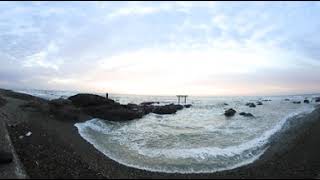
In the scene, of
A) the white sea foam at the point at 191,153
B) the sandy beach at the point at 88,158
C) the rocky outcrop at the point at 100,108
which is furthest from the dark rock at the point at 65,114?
the white sea foam at the point at 191,153

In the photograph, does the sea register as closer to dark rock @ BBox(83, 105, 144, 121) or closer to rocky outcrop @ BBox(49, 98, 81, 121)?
rocky outcrop @ BBox(49, 98, 81, 121)

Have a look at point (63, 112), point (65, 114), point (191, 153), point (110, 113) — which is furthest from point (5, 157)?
point (110, 113)

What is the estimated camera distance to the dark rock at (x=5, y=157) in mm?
12680

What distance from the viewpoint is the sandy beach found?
45.0 ft

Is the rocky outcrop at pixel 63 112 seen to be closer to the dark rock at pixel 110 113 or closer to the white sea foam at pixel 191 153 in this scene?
the dark rock at pixel 110 113

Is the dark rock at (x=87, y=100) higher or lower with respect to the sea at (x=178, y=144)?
higher

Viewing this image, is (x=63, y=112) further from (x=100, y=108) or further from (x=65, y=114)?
(x=100, y=108)

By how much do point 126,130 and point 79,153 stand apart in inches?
365

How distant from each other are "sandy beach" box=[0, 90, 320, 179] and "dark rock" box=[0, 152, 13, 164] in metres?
0.71

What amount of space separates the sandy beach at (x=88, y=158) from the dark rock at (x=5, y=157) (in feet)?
2.34


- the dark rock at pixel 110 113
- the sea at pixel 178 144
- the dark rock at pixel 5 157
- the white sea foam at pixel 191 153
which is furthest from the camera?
the dark rock at pixel 110 113

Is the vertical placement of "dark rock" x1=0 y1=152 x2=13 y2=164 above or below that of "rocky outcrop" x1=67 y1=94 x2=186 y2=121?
below

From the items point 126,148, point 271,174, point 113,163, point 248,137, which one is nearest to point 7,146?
point 113,163

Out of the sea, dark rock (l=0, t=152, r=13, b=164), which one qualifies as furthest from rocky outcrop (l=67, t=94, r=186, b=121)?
dark rock (l=0, t=152, r=13, b=164)
